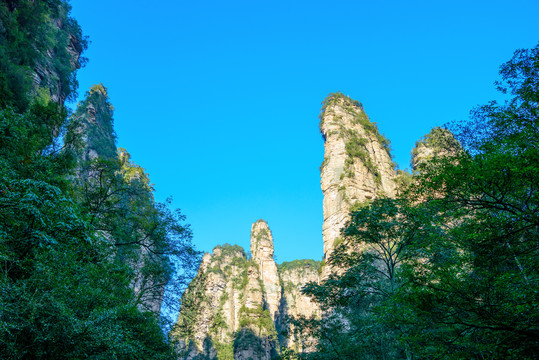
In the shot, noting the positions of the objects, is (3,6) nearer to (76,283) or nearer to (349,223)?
(76,283)

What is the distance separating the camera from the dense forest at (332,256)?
6.77 metres

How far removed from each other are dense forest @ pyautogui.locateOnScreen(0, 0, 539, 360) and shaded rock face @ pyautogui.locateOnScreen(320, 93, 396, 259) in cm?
1999

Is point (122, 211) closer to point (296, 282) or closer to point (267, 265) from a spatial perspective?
point (267, 265)

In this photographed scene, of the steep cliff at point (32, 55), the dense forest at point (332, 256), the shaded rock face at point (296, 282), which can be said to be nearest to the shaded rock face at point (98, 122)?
the steep cliff at point (32, 55)

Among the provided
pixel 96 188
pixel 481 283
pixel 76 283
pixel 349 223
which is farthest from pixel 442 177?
pixel 96 188

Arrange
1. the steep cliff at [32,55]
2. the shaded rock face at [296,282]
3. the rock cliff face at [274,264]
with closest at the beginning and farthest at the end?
the steep cliff at [32,55]
the rock cliff face at [274,264]
the shaded rock face at [296,282]

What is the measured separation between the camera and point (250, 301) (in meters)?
61.5

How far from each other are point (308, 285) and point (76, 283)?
10.9m

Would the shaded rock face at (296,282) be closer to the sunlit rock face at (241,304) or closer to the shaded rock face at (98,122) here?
the sunlit rock face at (241,304)

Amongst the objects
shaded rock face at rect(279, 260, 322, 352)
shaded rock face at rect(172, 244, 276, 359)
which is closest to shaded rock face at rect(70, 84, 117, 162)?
shaded rock face at rect(172, 244, 276, 359)

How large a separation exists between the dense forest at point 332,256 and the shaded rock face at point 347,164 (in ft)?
65.6

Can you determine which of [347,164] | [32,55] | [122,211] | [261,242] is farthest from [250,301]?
[32,55]

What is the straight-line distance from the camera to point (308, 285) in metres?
16.3

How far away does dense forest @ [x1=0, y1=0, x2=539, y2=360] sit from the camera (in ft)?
22.2
